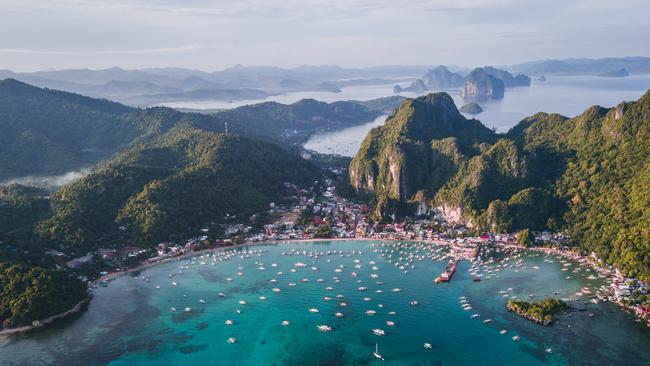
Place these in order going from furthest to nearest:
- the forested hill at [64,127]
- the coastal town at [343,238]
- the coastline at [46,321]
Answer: the forested hill at [64,127], the coastal town at [343,238], the coastline at [46,321]

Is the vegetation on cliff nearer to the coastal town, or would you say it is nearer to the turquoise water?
the turquoise water

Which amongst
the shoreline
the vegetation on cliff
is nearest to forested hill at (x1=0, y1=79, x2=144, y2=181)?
the shoreline

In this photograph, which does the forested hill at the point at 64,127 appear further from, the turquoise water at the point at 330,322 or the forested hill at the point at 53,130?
the turquoise water at the point at 330,322

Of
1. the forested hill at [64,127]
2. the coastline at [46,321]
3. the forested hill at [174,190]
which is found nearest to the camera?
the coastline at [46,321]

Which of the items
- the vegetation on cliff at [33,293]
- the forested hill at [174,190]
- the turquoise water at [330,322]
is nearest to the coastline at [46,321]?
the vegetation on cliff at [33,293]

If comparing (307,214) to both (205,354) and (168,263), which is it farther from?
(205,354)

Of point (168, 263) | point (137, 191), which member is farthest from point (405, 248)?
point (137, 191)
